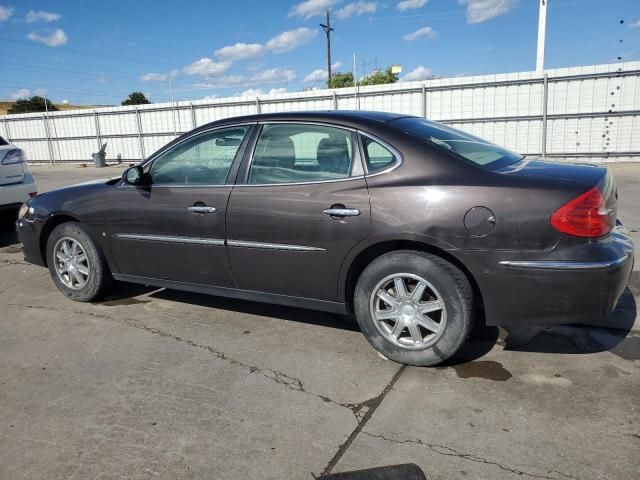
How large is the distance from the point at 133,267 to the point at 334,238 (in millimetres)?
1928

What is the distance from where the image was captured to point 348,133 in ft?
10.9

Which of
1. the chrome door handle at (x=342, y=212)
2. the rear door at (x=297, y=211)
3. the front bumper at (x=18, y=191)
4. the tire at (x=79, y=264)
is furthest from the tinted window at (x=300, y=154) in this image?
the front bumper at (x=18, y=191)

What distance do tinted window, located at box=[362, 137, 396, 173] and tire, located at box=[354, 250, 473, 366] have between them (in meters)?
0.55

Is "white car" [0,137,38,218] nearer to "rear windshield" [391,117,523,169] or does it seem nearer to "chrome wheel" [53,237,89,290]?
"chrome wheel" [53,237,89,290]

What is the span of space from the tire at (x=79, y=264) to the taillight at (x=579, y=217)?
3.62 meters

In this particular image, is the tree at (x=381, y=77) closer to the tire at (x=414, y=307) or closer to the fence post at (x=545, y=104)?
the fence post at (x=545, y=104)

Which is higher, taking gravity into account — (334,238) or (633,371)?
(334,238)

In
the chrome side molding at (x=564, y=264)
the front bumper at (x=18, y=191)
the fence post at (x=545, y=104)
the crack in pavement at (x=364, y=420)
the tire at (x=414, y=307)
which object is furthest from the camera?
the fence post at (x=545, y=104)

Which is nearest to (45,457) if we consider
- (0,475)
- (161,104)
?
(0,475)

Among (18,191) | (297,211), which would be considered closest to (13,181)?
(18,191)

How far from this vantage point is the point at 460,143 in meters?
3.41

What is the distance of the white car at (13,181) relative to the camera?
693 cm

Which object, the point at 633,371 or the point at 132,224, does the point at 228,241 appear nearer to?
the point at 132,224

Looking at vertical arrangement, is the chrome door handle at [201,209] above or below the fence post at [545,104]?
below
